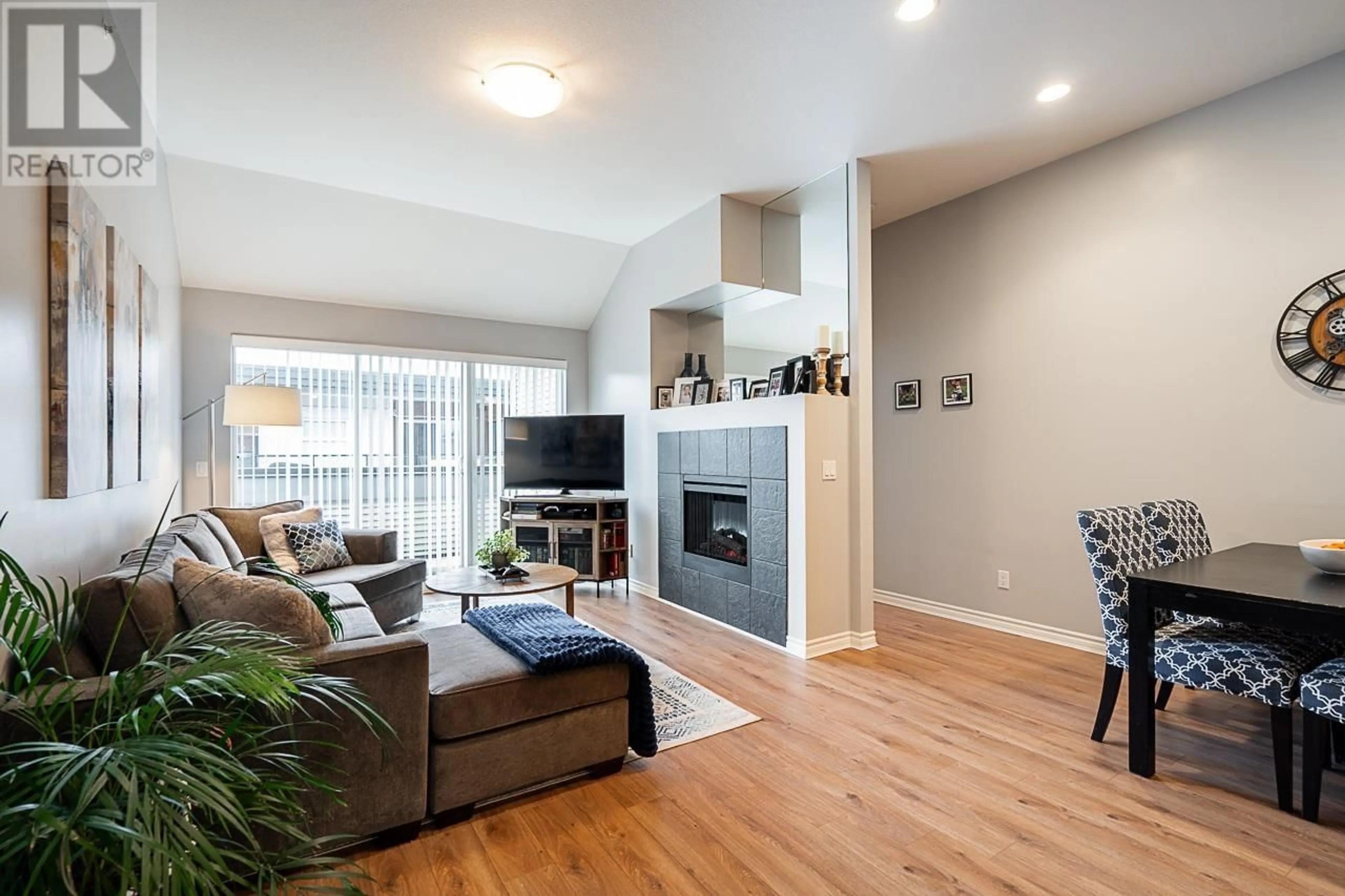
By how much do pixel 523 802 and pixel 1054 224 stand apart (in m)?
4.10

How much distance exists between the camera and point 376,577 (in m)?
3.64

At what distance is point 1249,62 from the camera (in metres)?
2.82

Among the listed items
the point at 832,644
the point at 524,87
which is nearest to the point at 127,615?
the point at 524,87

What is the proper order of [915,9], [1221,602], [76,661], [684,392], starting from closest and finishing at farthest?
[76,661] < [1221,602] < [915,9] < [684,392]

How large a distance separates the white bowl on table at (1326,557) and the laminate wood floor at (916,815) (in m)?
0.72

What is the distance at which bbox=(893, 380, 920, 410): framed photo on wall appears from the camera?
14.8 ft

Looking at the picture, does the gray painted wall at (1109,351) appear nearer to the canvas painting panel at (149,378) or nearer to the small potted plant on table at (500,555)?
the small potted plant on table at (500,555)

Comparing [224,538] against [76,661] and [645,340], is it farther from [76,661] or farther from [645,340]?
[645,340]

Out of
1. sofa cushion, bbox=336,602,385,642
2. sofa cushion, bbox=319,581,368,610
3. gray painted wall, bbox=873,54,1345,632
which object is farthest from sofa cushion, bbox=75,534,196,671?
gray painted wall, bbox=873,54,1345,632

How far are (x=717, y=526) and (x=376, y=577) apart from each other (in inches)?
85.3

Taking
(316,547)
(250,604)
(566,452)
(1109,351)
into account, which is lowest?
(316,547)

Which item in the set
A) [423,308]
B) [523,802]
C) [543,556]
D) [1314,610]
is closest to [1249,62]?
[1314,610]

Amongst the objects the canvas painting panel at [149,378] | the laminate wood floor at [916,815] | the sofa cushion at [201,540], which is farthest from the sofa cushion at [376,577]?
the laminate wood floor at [916,815]

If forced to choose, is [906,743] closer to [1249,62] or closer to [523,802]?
[523,802]
